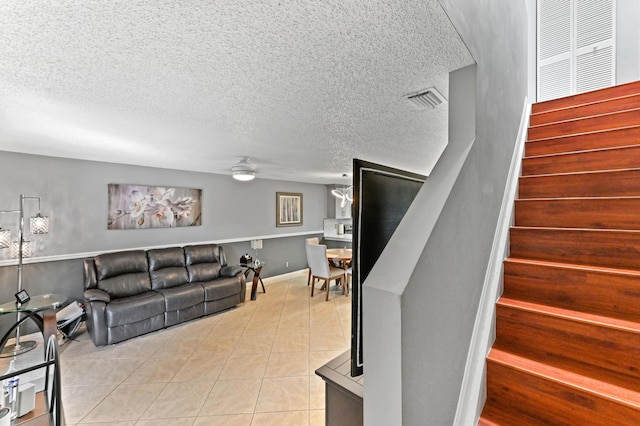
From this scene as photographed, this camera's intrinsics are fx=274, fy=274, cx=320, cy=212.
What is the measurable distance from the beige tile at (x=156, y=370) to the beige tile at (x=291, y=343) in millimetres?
985

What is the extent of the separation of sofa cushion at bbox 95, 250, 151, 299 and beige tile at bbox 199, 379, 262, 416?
78.9 inches

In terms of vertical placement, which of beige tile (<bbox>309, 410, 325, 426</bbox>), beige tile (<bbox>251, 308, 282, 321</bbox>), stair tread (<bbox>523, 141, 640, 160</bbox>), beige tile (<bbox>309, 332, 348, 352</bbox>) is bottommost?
beige tile (<bbox>309, 410, 325, 426</bbox>)

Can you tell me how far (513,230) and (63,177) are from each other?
4.87 meters

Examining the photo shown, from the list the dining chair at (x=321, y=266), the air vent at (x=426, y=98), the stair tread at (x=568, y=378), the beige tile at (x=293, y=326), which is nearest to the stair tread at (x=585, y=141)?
the air vent at (x=426, y=98)

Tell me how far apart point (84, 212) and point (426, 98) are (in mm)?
4362

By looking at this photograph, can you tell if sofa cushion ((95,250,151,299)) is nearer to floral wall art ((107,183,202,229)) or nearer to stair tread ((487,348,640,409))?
floral wall art ((107,183,202,229))

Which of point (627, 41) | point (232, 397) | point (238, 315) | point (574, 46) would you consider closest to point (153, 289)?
point (238, 315)

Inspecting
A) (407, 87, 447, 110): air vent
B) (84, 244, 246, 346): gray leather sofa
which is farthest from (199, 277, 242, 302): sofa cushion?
(407, 87, 447, 110): air vent

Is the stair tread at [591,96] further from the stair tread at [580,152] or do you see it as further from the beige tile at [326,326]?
the beige tile at [326,326]

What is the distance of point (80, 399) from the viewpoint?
2.28m

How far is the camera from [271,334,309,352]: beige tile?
10.2ft

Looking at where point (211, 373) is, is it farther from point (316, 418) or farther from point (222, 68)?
point (222, 68)

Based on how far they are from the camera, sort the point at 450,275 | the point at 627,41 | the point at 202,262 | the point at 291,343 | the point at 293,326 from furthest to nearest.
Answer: the point at 202,262 → the point at 293,326 → the point at 291,343 → the point at 627,41 → the point at 450,275

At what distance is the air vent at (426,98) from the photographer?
1582 millimetres
